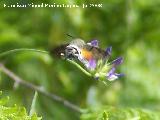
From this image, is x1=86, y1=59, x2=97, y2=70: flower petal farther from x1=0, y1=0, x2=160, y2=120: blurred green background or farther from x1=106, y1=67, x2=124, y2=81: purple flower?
x1=0, y1=0, x2=160, y2=120: blurred green background

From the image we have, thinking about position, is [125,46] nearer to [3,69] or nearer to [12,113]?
[3,69]

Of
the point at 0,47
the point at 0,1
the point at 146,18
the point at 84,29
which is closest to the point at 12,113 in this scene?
the point at 0,1

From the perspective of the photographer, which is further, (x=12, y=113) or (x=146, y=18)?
(x=146, y=18)

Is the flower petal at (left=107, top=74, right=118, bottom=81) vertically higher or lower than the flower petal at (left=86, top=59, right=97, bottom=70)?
lower

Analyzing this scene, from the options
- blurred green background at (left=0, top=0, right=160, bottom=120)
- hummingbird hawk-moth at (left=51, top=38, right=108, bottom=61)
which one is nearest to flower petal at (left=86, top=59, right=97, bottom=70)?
hummingbird hawk-moth at (left=51, top=38, right=108, bottom=61)

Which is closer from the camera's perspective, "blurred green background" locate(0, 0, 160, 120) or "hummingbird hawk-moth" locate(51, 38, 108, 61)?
"hummingbird hawk-moth" locate(51, 38, 108, 61)

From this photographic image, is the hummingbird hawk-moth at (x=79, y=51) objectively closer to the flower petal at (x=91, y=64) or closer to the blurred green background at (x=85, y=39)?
the flower petal at (x=91, y=64)

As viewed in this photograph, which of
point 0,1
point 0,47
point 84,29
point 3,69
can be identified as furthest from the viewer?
point 84,29

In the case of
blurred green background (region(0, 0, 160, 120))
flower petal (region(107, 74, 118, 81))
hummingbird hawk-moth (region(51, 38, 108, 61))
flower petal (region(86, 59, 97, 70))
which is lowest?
blurred green background (region(0, 0, 160, 120))
